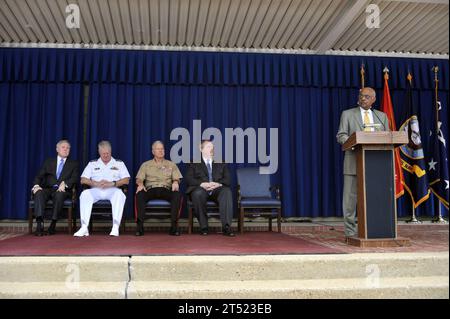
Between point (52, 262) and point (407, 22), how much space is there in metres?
5.51

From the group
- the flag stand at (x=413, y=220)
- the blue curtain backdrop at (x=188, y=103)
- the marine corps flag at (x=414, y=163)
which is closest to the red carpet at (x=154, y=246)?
the blue curtain backdrop at (x=188, y=103)

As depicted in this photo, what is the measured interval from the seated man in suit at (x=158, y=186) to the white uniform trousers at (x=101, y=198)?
22cm

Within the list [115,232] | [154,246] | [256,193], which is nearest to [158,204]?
[115,232]

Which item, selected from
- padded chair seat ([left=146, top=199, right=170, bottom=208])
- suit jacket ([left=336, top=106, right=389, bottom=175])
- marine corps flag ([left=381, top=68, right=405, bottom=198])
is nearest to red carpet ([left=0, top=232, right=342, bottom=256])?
padded chair seat ([left=146, top=199, right=170, bottom=208])

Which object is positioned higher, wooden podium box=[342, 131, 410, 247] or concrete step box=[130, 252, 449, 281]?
wooden podium box=[342, 131, 410, 247]

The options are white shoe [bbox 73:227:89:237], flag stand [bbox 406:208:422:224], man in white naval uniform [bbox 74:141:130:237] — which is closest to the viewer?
white shoe [bbox 73:227:89:237]

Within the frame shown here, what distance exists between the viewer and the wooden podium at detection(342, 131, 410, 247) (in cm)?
403

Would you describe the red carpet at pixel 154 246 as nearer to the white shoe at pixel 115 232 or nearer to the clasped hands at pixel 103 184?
the white shoe at pixel 115 232

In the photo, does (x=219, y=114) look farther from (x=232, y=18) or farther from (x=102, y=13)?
(x=102, y=13)

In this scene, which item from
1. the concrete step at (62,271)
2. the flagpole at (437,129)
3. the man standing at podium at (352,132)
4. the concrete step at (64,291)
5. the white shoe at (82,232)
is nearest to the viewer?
the concrete step at (64,291)

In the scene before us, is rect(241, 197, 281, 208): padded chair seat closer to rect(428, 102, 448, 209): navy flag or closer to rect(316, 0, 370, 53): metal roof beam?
rect(316, 0, 370, 53): metal roof beam

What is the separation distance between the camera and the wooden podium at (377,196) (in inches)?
159

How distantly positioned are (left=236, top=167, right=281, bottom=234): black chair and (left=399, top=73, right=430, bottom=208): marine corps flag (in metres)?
2.11

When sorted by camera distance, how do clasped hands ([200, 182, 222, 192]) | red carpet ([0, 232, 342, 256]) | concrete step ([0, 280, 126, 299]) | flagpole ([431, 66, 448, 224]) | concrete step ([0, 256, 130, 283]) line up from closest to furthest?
concrete step ([0, 280, 126, 299]) → concrete step ([0, 256, 130, 283]) → red carpet ([0, 232, 342, 256]) → clasped hands ([200, 182, 222, 192]) → flagpole ([431, 66, 448, 224])
